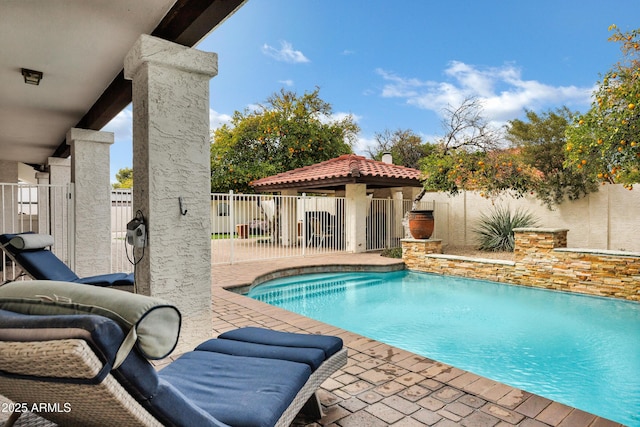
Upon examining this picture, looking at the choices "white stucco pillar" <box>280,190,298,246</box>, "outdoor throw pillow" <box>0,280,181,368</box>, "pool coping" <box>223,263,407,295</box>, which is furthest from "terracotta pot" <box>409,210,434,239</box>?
"outdoor throw pillow" <box>0,280,181,368</box>

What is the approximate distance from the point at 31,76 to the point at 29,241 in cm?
199

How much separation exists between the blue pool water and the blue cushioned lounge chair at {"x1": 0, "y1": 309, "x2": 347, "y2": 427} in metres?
2.96

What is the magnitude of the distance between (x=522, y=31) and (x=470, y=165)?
478 inches

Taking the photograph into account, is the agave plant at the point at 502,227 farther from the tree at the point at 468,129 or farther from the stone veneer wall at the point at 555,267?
the stone veneer wall at the point at 555,267

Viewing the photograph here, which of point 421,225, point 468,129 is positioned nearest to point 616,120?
point 421,225

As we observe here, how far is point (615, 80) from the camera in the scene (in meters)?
6.61

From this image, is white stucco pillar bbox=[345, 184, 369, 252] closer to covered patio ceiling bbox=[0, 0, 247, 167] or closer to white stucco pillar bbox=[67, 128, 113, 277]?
white stucco pillar bbox=[67, 128, 113, 277]

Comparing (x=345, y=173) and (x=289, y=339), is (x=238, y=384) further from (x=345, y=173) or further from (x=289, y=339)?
(x=345, y=173)

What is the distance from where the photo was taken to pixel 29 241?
4.44 m

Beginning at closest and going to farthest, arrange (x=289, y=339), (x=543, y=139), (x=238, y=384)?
(x=238, y=384) < (x=289, y=339) < (x=543, y=139)

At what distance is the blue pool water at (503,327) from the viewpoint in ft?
12.1

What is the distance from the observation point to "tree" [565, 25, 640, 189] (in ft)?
19.7

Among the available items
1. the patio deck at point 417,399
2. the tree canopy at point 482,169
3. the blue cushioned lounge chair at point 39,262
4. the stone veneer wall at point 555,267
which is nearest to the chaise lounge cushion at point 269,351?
the patio deck at point 417,399

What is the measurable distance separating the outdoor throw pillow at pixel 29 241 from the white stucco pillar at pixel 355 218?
8.48m
